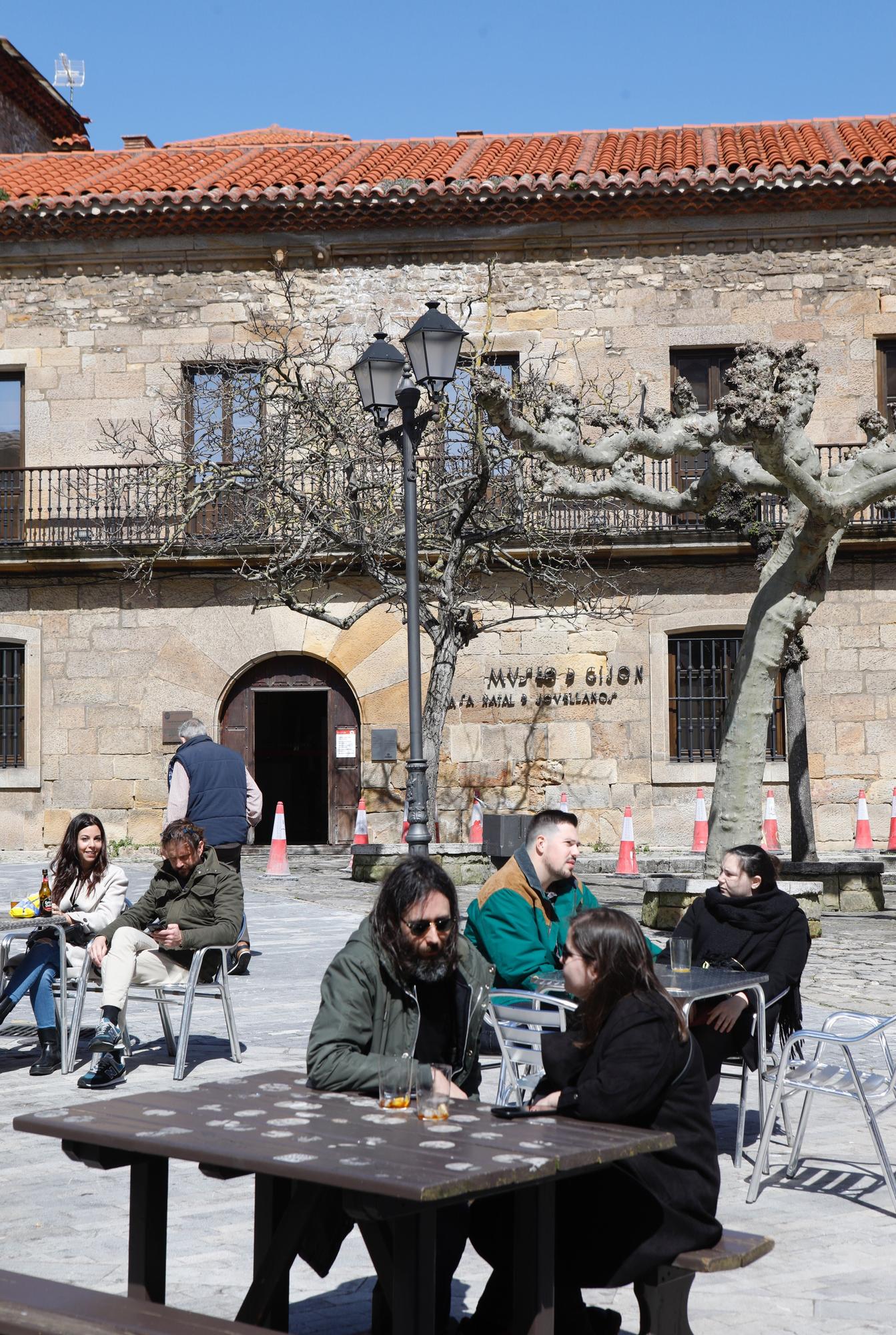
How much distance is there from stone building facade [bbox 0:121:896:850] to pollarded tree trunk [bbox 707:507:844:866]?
7.25 metres

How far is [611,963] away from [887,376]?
17252 millimetres

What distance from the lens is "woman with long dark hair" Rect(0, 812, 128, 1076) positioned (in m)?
7.29

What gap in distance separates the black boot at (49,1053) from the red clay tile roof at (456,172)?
14.3m

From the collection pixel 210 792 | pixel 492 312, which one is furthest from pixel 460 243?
pixel 210 792

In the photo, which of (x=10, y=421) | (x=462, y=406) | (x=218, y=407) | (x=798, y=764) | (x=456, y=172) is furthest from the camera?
(x=456, y=172)

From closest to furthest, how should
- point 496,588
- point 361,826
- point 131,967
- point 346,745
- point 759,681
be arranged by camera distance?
point 131,967 < point 759,681 < point 361,826 < point 496,588 < point 346,745

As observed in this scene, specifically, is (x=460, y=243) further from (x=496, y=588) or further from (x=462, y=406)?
(x=496, y=588)

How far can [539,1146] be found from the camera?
3176 mm

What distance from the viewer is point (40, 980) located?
7336 millimetres

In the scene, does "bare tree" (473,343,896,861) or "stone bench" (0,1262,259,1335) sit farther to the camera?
"bare tree" (473,343,896,861)

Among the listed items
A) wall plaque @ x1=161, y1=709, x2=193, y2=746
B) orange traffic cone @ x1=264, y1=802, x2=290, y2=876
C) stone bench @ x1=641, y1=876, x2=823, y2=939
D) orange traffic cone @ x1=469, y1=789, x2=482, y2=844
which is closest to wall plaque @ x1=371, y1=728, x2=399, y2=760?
orange traffic cone @ x1=469, y1=789, x2=482, y2=844

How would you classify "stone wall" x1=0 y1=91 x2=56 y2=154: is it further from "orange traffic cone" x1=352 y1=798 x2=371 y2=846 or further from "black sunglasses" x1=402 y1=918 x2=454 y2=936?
"black sunglasses" x1=402 y1=918 x2=454 y2=936

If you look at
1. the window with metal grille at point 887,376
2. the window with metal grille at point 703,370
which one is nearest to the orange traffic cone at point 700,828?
the window with metal grille at point 703,370

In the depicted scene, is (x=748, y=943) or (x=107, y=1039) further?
(x=107, y=1039)
